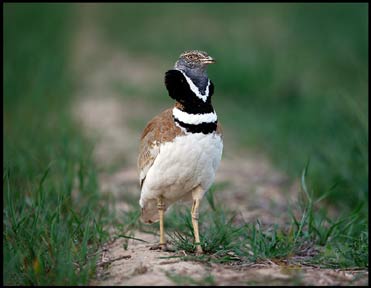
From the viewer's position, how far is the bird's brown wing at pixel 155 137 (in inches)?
183

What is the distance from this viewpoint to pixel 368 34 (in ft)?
38.7

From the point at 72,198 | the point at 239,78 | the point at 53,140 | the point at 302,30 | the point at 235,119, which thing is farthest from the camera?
the point at 302,30

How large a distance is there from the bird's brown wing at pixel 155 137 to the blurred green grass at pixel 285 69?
1.36 metres

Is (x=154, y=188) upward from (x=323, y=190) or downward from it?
upward

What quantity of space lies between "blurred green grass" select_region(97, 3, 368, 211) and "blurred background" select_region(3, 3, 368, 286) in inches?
0.8

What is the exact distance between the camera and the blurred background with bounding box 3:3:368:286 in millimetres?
6688

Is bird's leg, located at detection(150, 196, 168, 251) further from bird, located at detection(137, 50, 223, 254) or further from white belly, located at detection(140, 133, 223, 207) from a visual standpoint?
white belly, located at detection(140, 133, 223, 207)

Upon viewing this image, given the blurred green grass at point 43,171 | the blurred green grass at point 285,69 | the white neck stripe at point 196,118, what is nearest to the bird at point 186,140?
the white neck stripe at point 196,118

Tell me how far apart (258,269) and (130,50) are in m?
10.2

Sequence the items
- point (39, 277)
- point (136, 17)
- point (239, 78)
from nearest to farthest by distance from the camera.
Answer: point (39, 277) < point (239, 78) < point (136, 17)

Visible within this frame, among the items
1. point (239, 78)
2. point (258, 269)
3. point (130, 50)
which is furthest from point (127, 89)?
point (258, 269)

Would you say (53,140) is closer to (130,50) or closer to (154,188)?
(154,188)

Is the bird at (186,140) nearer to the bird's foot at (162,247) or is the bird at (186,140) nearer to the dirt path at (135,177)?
the bird's foot at (162,247)

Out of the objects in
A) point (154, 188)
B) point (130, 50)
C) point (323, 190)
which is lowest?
point (323, 190)
